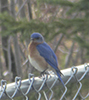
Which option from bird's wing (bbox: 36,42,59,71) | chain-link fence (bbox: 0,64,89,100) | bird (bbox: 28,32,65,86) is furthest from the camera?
bird (bbox: 28,32,65,86)

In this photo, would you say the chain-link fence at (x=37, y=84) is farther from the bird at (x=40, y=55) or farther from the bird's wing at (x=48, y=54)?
the bird at (x=40, y=55)

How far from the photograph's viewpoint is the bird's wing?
2.68 m

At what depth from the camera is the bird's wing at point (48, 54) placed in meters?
2.68

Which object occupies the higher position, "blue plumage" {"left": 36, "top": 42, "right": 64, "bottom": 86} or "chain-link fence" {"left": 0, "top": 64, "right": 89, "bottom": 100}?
"blue plumage" {"left": 36, "top": 42, "right": 64, "bottom": 86}

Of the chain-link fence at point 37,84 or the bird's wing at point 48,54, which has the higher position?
the bird's wing at point 48,54

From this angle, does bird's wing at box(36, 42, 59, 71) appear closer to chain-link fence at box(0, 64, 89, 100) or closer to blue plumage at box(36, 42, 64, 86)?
blue plumage at box(36, 42, 64, 86)

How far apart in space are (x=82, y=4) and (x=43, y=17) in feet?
9.40

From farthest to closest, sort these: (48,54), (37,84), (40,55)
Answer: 1. (40,55)
2. (48,54)
3. (37,84)

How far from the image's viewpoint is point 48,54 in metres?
2.79

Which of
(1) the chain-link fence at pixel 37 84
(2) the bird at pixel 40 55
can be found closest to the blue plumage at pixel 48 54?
(2) the bird at pixel 40 55

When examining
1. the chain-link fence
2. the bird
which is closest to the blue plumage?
the bird

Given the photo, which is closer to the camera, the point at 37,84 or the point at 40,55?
the point at 37,84

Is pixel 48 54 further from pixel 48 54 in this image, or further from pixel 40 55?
pixel 40 55

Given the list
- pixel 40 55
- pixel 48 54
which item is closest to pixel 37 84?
pixel 48 54
